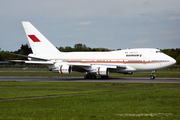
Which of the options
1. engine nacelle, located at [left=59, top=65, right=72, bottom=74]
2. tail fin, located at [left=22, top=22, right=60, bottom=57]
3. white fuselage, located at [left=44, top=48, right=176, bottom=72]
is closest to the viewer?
engine nacelle, located at [left=59, top=65, right=72, bottom=74]

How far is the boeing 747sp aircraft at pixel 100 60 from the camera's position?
150ft

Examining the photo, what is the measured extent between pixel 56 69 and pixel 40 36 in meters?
9.72

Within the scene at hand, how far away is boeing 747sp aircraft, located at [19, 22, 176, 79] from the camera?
150 feet

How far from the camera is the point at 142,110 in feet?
50.4

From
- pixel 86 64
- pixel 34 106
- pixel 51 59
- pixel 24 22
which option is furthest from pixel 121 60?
pixel 34 106

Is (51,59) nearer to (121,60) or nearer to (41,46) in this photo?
(41,46)

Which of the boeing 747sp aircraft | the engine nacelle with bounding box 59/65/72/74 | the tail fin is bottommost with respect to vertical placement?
the engine nacelle with bounding box 59/65/72/74

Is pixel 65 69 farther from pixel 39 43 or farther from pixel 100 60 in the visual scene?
pixel 39 43

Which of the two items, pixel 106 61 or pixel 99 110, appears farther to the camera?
pixel 106 61

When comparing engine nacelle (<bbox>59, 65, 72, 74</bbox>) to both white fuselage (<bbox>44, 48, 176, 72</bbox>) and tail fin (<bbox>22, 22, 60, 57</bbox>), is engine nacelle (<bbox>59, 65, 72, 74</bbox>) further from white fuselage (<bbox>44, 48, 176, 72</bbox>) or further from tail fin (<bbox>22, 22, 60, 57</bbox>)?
tail fin (<bbox>22, 22, 60, 57</bbox>)

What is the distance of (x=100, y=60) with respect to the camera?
159 feet

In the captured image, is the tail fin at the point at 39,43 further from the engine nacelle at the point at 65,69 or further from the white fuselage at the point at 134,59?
the engine nacelle at the point at 65,69

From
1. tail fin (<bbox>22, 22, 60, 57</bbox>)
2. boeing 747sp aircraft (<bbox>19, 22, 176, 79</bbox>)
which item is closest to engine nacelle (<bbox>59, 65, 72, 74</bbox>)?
boeing 747sp aircraft (<bbox>19, 22, 176, 79</bbox>)

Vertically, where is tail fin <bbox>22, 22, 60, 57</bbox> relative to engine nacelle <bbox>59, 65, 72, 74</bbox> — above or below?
above
